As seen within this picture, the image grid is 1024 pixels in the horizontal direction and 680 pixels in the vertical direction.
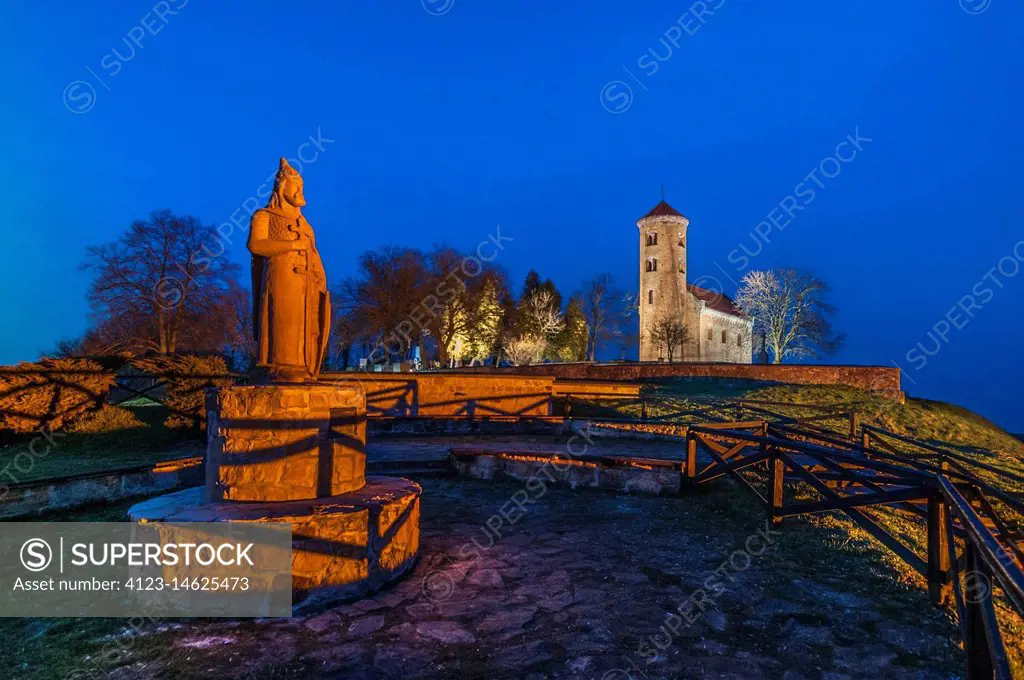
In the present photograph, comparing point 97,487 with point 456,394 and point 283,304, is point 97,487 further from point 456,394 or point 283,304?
point 456,394

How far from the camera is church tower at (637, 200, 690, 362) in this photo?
49781 millimetres

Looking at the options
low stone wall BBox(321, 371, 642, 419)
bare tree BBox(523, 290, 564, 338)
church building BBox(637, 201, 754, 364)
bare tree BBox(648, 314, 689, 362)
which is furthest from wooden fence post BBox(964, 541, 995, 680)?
church building BBox(637, 201, 754, 364)

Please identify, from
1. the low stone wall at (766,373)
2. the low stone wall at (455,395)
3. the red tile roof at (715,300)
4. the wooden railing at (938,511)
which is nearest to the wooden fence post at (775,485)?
the wooden railing at (938,511)

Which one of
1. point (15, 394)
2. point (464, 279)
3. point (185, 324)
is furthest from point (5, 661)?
point (464, 279)

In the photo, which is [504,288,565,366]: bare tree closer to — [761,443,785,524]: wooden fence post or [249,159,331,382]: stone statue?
[761,443,785,524]: wooden fence post

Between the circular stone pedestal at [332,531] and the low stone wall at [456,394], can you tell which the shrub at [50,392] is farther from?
the circular stone pedestal at [332,531]

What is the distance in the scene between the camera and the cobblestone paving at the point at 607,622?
3395mm

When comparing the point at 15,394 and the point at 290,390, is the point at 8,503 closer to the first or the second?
the point at 290,390

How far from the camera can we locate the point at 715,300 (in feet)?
187

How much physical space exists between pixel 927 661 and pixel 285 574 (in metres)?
4.45

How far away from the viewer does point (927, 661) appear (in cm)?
346

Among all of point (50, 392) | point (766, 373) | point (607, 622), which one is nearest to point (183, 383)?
point (50, 392)

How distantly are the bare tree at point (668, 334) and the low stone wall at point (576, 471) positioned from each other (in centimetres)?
3827

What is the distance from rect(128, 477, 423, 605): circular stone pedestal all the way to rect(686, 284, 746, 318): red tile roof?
51.1 m
